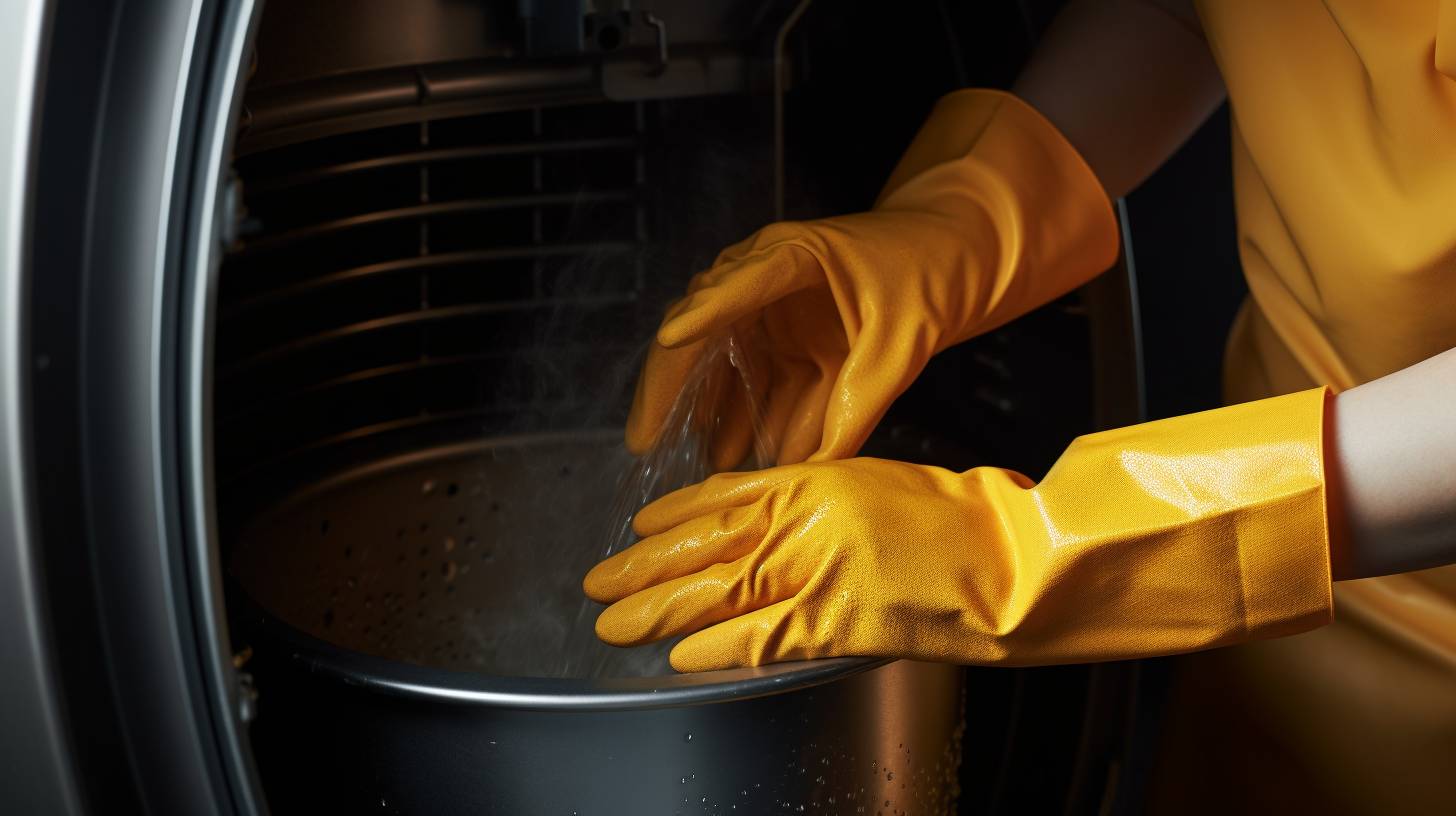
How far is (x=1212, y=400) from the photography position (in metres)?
1.62

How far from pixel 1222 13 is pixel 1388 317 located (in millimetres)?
270

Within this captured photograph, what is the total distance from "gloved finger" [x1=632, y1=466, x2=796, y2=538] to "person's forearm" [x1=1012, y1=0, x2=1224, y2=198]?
1.78ft

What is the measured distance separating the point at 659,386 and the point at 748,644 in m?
0.29

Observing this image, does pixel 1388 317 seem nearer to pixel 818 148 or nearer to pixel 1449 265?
pixel 1449 265

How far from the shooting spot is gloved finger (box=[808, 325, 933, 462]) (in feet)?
3.21

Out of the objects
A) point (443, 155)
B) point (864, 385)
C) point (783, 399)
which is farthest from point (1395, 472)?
point (443, 155)

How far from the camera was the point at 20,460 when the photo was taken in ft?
1.78

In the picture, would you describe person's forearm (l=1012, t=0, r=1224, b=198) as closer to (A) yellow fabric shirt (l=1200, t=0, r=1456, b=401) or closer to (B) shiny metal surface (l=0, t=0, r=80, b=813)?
(A) yellow fabric shirt (l=1200, t=0, r=1456, b=401)

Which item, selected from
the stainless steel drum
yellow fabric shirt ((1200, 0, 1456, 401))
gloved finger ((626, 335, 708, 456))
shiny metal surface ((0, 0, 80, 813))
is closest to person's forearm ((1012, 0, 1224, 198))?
yellow fabric shirt ((1200, 0, 1456, 401))

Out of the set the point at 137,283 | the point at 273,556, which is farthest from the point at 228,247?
the point at 273,556

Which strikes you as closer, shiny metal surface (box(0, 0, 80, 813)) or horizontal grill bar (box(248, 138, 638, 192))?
shiny metal surface (box(0, 0, 80, 813))

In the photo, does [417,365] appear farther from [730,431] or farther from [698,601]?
[698,601]

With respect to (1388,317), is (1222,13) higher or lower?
higher

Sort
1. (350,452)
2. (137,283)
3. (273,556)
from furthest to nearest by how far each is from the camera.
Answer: (350,452) → (273,556) → (137,283)
